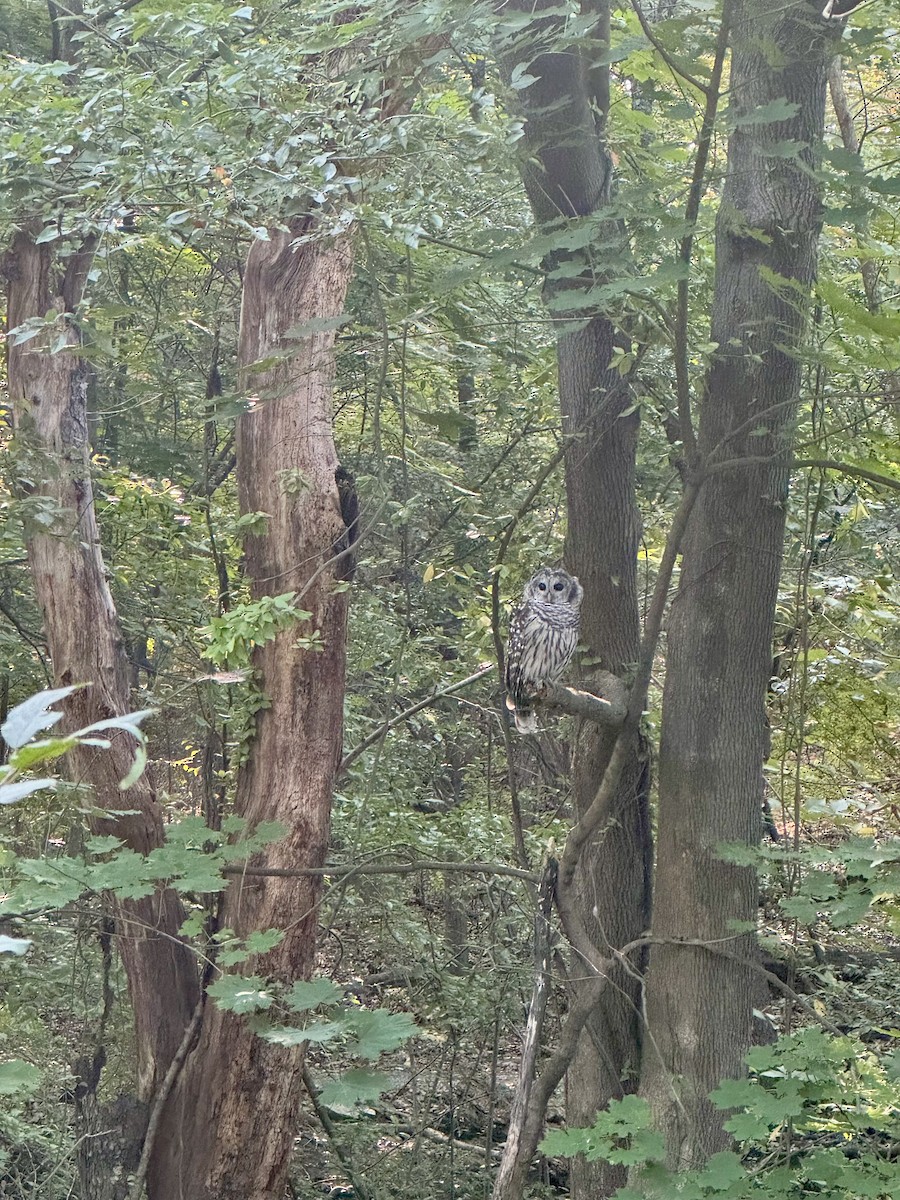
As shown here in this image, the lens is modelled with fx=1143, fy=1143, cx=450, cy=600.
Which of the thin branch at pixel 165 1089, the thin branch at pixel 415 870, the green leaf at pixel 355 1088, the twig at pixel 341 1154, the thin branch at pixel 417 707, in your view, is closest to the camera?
the green leaf at pixel 355 1088

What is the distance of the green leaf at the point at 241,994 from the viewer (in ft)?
10.6

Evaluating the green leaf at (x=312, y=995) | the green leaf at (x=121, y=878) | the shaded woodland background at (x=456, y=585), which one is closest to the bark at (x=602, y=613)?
the shaded woodland background at (x=456, y=585)

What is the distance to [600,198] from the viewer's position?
328 centimetres

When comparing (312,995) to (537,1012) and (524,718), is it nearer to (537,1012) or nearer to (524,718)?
(537,1012)

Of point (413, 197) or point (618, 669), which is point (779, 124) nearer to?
point (413, 197)

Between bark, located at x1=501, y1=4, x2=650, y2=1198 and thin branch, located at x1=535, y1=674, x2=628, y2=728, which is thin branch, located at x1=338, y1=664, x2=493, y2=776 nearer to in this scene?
bark, located at x1=501, y1=4, x2=650, y2=1198

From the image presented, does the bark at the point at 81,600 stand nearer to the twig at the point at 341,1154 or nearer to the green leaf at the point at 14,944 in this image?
the twig at the point at 341,1154

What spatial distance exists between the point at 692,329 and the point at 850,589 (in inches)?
42.0

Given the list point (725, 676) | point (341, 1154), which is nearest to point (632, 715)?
point (725, 676)

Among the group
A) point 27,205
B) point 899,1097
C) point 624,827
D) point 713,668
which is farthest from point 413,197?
point 899,1097

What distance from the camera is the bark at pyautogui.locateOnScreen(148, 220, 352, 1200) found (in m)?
4.18

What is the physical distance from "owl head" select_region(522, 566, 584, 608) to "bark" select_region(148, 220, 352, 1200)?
860 millimetres

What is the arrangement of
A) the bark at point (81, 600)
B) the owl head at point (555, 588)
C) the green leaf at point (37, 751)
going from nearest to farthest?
the green leaf at point (37, 751)
the owl head at point (555, 588)
the bark at point (81, 600)

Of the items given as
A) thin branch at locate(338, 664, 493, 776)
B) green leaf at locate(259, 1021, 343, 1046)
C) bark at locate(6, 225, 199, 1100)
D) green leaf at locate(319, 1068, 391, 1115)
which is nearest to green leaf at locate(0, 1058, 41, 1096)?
green leaf at locate(259, 1021, 343, 1046)
